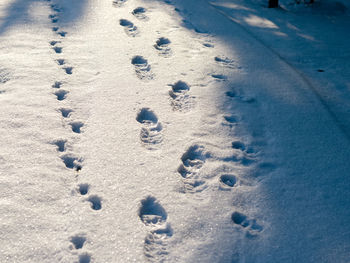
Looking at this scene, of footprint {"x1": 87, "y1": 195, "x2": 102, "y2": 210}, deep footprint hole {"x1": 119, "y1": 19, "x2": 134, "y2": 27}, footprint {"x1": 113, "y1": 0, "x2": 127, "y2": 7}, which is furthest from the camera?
footprint {"x1": 113, "y1": 0, "x2": 127, "y2": 7}

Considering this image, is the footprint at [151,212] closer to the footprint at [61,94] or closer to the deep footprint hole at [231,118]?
the deep footprint hole at [231,118]

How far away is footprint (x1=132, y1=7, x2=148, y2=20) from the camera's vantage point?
3.56 meters

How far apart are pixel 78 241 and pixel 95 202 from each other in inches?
9.6

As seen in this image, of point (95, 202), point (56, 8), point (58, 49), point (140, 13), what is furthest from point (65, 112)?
point (56, 8)

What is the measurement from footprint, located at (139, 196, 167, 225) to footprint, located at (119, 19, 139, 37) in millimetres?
2027

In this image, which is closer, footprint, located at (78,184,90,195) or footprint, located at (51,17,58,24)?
footprint, located at (78,184,90,195)

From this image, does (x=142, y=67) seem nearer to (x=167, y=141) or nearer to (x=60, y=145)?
(x=167, y=141)

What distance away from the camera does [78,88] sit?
8.21 ft

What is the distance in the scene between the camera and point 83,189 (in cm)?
180

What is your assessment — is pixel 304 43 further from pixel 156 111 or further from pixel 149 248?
pixel 149 248

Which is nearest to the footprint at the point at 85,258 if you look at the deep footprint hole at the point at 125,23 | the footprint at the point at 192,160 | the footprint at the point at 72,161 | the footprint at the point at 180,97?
the footprint at the point at 72,161

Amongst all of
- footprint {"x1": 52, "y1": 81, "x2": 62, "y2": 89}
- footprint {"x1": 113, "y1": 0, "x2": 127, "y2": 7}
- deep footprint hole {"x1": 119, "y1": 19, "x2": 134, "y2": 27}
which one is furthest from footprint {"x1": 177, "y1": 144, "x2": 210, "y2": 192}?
footprint {"x1": 113, "y1": 0, "x2": 127, "y2": 7}

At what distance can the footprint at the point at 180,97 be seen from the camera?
239 cm

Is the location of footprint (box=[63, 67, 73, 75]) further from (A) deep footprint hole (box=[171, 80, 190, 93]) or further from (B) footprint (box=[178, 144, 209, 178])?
(B) footprint (box=[178, 144, 209, 178])
